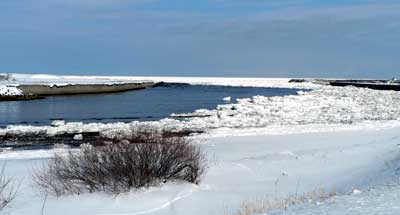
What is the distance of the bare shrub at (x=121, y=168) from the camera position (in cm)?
1150

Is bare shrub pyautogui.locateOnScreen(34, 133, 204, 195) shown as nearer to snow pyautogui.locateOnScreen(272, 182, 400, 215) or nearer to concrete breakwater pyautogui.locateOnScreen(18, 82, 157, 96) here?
snow pyautogui.locateOnScreen(272, 182, 400, 215)

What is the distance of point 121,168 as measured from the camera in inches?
456

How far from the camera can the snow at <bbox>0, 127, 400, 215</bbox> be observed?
10758 mm

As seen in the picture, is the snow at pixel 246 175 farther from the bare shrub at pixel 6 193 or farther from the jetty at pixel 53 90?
the jetty at pixel 53 90

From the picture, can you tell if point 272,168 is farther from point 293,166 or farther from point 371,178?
point 371,178

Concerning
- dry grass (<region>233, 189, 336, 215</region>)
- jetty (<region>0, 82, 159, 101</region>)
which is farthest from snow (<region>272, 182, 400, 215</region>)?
jetty (<region>0, 82, 159, 101</region>)

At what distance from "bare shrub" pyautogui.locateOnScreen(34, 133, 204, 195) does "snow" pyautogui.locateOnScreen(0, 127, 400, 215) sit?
0.23m

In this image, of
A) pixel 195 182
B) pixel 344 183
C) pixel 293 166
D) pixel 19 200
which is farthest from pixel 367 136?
pixel 19 200

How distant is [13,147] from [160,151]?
913 centimetres

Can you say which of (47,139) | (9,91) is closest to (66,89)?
(9,91)

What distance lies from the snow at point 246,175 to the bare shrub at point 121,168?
0.23 meters

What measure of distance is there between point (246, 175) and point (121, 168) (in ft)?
10.5

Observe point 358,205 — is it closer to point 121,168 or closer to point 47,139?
point 121,168

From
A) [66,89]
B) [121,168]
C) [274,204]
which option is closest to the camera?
[274,204]
